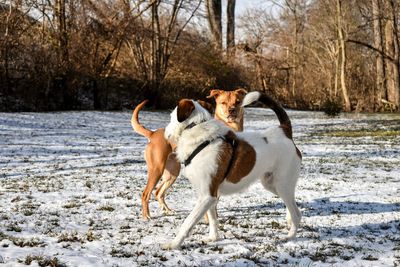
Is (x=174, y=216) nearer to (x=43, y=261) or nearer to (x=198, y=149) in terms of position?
(x=198, y=149)

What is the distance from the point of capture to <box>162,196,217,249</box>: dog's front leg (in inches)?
166

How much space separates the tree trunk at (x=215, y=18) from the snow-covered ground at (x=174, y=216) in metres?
26.3

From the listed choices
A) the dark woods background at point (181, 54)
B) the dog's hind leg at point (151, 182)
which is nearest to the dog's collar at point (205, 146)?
the dog's hind leg at point (151, 182)

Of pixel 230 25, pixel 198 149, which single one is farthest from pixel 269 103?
pixel 230 25

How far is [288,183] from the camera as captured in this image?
4730 millimetres

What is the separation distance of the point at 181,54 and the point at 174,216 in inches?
1009

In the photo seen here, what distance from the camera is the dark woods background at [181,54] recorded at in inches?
871

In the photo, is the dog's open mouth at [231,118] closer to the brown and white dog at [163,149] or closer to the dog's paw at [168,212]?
the brown and white dog at [163,149]

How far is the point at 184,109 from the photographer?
171 inches

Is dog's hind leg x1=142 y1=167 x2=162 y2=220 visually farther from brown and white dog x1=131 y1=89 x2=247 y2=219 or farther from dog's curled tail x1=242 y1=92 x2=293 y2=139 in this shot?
dog's curled tail x1=242 y1=92 x2=293 y2=139

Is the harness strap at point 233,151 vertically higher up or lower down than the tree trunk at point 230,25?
lower down

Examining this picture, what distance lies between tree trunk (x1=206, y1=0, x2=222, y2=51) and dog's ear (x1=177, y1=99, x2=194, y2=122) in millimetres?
32851

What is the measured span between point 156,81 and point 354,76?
1730 centimetres

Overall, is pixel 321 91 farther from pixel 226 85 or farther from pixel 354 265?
pixel 354 265
